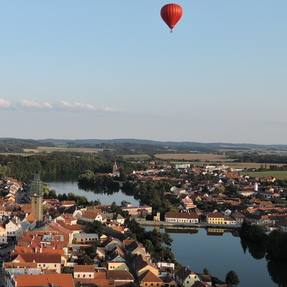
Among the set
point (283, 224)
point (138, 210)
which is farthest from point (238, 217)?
point (138, 210)

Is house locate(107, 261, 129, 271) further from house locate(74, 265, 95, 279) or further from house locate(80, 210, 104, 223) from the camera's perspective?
house locate(80, 210, 104, 223)

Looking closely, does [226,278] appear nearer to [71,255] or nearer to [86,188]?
[71,255]

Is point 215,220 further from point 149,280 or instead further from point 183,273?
point 149,280

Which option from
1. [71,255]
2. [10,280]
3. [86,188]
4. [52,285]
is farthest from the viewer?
[86,188]

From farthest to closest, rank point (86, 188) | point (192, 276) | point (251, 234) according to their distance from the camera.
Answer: point (86, 188) → point (251, 234) → point (192, 276)

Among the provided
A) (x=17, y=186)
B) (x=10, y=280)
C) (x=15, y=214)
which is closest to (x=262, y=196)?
(x=17, y=186)

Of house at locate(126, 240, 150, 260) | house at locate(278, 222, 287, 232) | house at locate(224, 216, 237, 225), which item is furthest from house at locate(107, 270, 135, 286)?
house at locate(224, 216, 237, 225)
